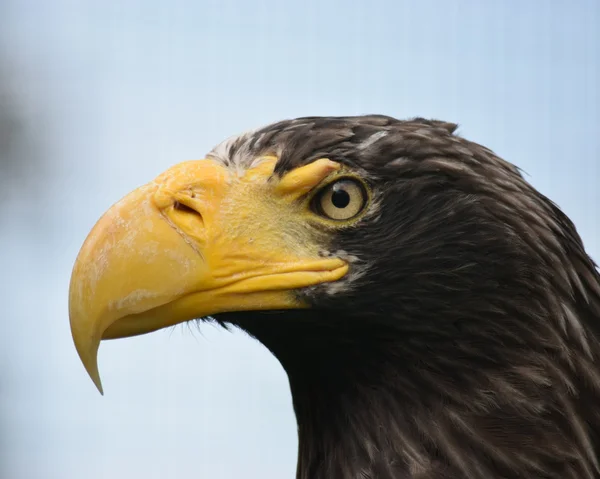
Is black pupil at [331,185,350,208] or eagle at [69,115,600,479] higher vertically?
black pupil at [331,185,350,208]

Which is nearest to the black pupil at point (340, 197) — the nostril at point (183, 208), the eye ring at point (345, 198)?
the eye ring at point (345, 198)

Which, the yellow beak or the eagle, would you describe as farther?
the eagle

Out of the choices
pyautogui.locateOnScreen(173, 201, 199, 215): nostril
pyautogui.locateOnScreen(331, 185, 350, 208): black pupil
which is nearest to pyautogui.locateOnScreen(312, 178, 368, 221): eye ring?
pyautogui.locateOnScreen(331, 185, 350, 208): black pupil

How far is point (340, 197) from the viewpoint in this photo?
8.40 feet

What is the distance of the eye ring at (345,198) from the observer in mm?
2564

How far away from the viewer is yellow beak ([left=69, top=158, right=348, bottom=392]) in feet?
7.86

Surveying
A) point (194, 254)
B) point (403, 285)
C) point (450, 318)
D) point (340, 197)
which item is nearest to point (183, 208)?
point (194, 254)

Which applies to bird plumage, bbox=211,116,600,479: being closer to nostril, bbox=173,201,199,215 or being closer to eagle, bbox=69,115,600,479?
eagle, bbox=69,115,600,479

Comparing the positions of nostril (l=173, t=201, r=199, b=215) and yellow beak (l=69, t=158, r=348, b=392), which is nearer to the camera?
yellow beak (l=69, t=158, r=348, b=392)

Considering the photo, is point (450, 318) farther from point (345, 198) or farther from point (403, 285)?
point (345, 198)

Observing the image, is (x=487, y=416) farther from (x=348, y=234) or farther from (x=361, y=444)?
(x=348, y=234)

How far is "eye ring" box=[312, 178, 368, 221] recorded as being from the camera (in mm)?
2564

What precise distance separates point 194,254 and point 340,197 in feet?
1.30

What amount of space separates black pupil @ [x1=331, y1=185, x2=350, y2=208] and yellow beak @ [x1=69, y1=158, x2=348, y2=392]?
0.17 ft
